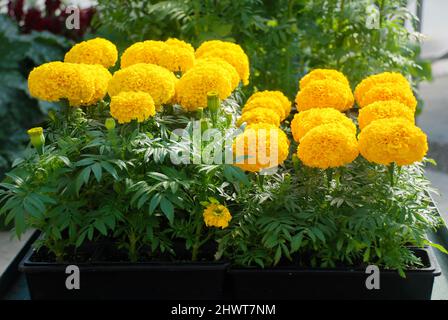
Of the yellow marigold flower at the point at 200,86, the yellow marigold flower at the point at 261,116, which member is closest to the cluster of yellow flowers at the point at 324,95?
the yellow marigold flower at the point at 261,116

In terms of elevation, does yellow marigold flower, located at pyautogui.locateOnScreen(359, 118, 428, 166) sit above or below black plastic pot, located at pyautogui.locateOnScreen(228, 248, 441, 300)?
above

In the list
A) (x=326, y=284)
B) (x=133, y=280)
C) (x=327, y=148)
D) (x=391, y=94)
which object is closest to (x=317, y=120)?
(x=327, y=148)

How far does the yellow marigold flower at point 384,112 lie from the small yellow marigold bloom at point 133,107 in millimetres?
608

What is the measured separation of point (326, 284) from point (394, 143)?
0.41m

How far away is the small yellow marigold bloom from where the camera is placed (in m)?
1.84

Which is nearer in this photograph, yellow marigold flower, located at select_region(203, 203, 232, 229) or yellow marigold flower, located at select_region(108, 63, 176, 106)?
yellow marigold flower, located at select_region(203, 203, 232, 229)

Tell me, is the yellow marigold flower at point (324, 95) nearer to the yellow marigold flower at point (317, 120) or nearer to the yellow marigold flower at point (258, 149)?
the yellow marigold flower at point (317, 120)

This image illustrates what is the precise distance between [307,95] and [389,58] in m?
1.24

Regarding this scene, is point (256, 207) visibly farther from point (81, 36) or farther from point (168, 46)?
point (81, 36)

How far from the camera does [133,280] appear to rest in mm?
1855

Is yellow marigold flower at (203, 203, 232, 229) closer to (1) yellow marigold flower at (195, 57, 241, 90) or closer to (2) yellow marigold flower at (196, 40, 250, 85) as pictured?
(1) yellow marigold flower at (195, 57, 241, 90)

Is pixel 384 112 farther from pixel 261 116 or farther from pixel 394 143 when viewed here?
pixel 261 116

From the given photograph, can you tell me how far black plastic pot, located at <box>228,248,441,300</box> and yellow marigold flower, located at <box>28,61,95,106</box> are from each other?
0.65 metres

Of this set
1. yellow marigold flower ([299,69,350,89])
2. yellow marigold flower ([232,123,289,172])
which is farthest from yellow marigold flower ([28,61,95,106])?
yellow marigold flower ([299,69,350,89])
